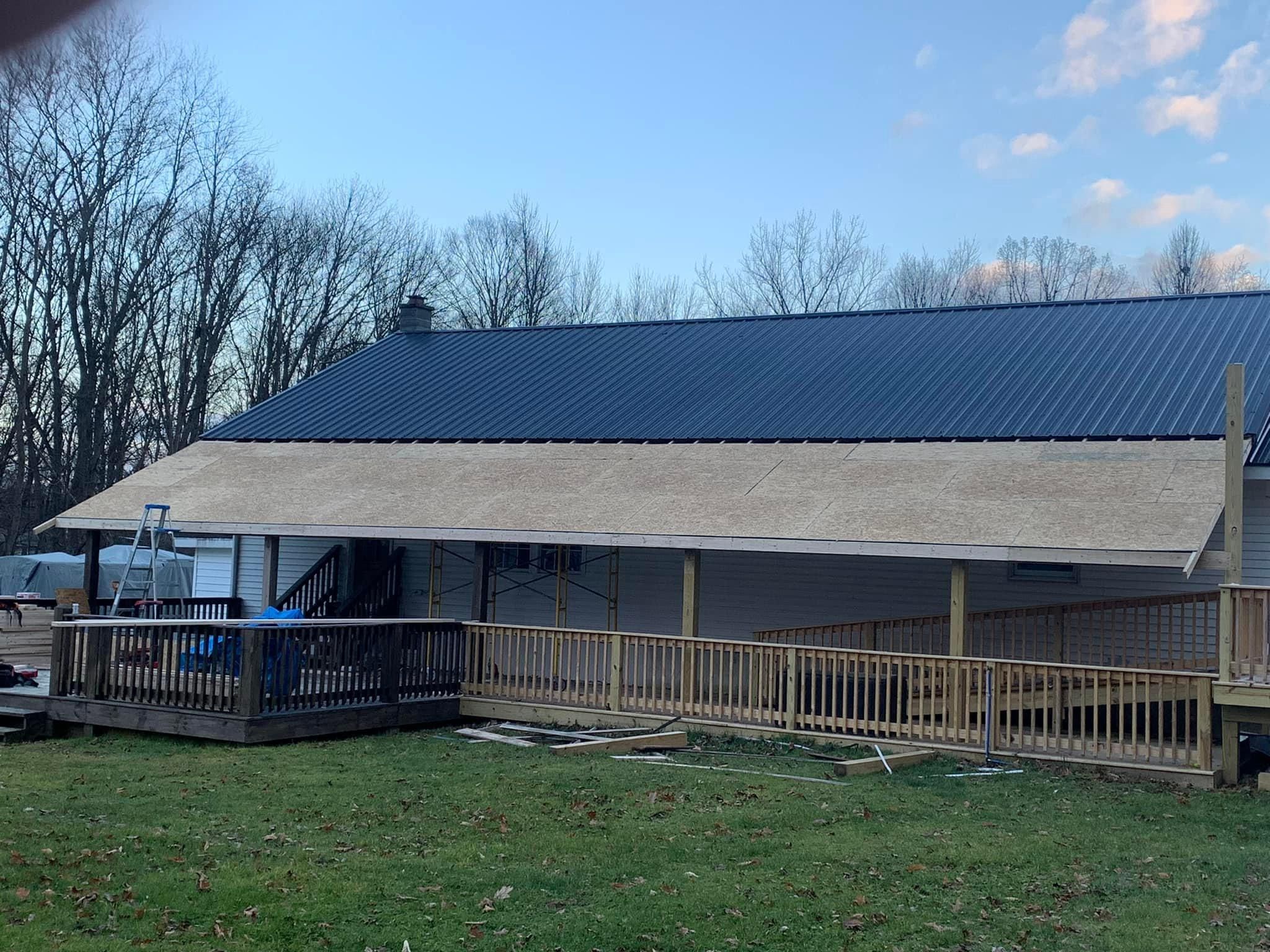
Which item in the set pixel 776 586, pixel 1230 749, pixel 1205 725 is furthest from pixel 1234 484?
pixel 776 586

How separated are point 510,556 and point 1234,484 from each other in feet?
36.0

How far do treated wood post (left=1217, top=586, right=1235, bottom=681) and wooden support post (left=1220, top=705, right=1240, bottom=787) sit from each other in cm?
32

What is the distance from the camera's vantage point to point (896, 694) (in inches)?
543

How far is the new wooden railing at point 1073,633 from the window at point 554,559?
364 cm

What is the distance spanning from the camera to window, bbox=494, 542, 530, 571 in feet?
64.2

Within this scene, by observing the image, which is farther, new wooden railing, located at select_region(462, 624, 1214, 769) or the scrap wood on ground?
new wooden railing, located at select_region(462, 624, 1214, 769)

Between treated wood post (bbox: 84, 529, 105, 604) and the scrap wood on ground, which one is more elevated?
treated wood post (bbox: 84, 529, 105, 604)

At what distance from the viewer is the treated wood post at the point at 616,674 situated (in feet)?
48.7

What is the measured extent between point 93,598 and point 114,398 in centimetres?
2629

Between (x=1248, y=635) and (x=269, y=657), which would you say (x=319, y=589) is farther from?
(x=1248, y=635)

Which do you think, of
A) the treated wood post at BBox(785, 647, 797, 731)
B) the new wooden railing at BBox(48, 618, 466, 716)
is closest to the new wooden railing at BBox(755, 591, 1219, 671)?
the treated wood post at BBox(785, 647, 797, 731)

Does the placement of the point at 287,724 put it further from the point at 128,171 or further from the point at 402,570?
the point at 128,171

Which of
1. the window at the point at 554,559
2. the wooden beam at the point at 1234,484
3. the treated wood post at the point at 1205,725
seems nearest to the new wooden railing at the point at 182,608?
the window at the point at 554,559

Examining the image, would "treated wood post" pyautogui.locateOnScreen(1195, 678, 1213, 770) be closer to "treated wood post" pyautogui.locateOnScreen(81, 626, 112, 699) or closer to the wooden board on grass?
the wooden board on grass
